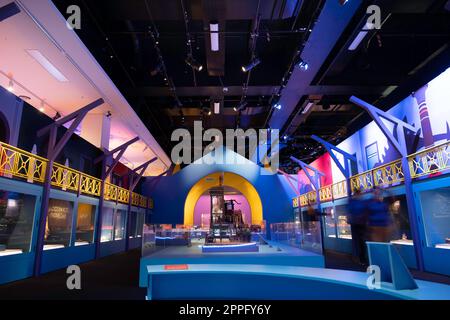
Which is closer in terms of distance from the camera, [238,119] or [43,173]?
[43,173]

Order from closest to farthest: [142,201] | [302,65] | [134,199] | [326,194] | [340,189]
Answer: [302,65]
[340,189]
[326,194]
[134,199]
[142,201]

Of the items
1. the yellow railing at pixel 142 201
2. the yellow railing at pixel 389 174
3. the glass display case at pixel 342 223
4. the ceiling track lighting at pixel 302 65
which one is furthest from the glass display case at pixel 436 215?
the yellow railing at pixel 142 201

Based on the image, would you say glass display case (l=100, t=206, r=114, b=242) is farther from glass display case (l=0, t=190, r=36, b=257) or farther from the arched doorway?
the arched doorway

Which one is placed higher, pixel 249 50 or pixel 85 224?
pixel 249 50

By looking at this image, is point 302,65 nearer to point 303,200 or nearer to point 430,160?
point 430,160

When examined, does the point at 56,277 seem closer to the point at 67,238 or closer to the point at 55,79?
the point at 67,238

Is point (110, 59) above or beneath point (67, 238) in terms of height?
above

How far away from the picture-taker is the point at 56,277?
7164mm

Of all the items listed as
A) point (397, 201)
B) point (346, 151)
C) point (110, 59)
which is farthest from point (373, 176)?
point (110, 59)

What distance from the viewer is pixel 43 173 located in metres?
7.88

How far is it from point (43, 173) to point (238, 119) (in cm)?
899

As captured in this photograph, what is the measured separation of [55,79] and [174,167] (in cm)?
1221

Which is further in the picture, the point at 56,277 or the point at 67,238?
the point at 67,238

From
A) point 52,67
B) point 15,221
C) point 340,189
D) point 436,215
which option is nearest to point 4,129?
point 52,67
